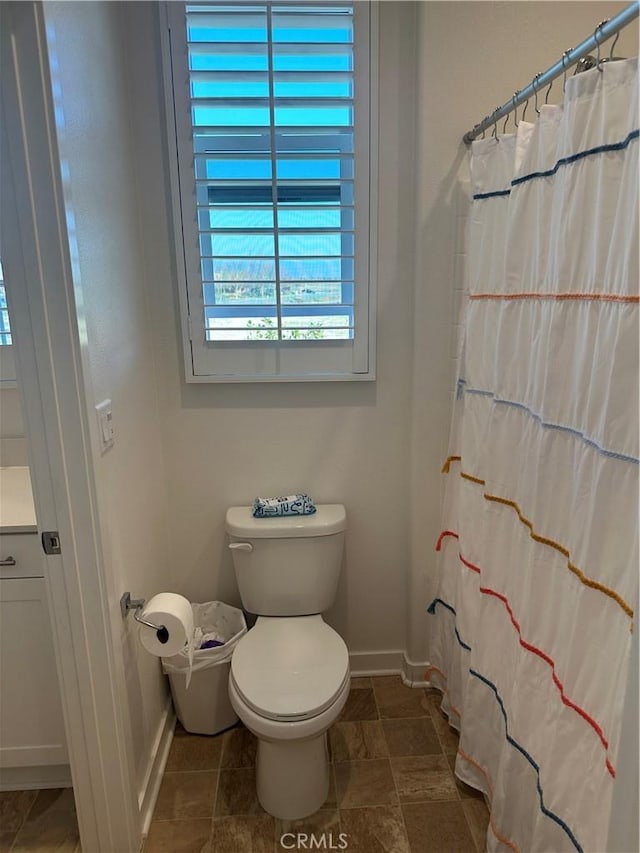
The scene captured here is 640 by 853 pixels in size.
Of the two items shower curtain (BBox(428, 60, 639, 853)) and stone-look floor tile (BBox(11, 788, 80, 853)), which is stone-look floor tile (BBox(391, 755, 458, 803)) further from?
stone-look floor tile (BBox(11, 788, 80, 853))

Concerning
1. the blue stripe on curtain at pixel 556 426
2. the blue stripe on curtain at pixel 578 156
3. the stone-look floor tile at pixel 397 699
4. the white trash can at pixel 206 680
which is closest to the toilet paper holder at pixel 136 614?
the white trash can at pixel 206 680

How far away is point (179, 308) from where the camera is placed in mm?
1906

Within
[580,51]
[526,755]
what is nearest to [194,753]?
[526,755]

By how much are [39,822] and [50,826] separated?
40 mm

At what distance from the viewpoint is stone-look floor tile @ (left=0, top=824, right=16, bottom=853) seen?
1.55 metres

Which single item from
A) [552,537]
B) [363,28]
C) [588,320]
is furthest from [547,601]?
[363,28]

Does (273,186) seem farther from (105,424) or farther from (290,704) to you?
(290,704)

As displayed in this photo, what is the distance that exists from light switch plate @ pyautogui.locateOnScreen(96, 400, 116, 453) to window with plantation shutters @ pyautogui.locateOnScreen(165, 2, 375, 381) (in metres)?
0.55

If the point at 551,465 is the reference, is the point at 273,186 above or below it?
above

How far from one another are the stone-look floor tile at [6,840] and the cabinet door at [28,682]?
6.8 inches

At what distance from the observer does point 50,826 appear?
5.30 feet

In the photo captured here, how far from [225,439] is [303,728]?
3.21ft

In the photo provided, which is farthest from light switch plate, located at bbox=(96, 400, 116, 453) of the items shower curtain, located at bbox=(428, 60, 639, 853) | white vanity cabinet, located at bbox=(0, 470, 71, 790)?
shower curtain, located at bbox=(428, 60, 639, 853)

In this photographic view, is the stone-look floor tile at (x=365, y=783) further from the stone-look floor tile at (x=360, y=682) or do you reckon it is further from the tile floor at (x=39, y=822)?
the tile floor at (x=39, y=822)
